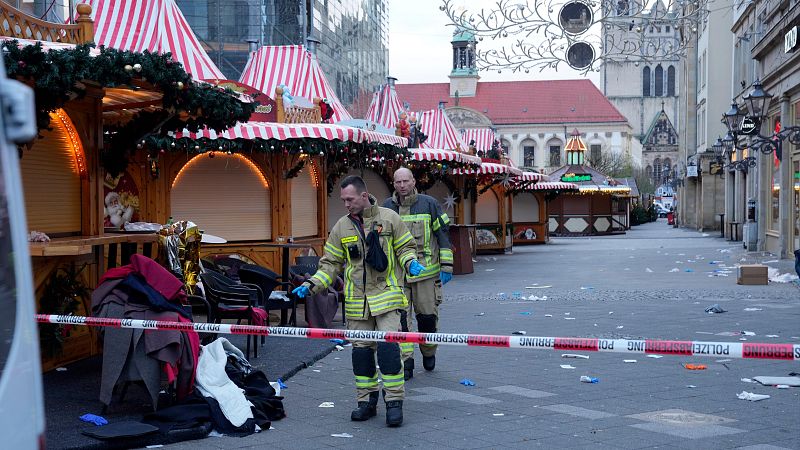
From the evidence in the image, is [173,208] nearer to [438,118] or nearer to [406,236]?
[406,236]

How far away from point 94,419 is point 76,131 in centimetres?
357

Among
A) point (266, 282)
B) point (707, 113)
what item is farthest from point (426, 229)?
point (707, 113)

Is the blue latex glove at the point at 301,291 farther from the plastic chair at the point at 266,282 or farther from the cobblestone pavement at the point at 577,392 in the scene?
the plastic chair at the point at 266,282

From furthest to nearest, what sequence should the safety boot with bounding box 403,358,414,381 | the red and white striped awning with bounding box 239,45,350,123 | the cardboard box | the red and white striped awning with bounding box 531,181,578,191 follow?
the red and white striped awning with bounding box 531,181,578,191 < the red and white striped awning with bounding box 239,45,350,123 < the cardboard box < the safety boot with bounding box 403,358,414,381

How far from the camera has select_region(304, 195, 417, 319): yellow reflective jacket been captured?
294 inches

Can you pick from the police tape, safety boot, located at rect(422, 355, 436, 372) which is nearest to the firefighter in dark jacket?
safety boot, located at rect(422, 355, 436, 372)

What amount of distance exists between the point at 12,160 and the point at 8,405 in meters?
0.70

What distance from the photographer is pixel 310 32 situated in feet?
137

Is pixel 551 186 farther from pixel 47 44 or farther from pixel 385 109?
pixel 47 44

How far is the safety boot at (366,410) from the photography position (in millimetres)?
7477

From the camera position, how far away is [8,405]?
2.83m

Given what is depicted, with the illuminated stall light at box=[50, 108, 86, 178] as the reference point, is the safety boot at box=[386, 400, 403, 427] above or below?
below

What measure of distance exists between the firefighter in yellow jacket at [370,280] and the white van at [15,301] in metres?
4.29

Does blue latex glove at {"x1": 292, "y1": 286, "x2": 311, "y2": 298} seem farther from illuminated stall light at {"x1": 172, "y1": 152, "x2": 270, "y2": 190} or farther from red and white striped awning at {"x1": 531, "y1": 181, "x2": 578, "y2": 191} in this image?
red and white striped awning at {"x1": 531, "y1": 181, "x2": 578, "y2": 191}
